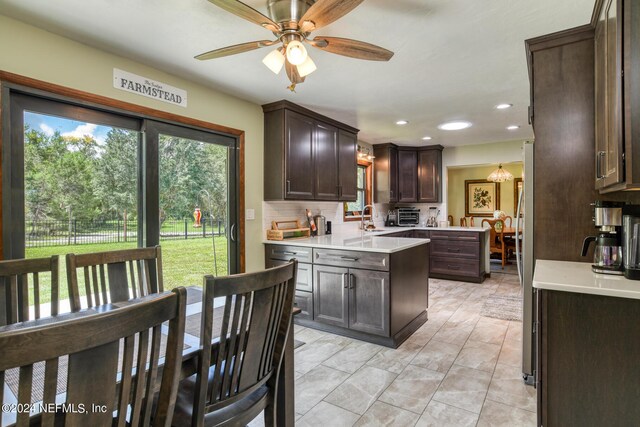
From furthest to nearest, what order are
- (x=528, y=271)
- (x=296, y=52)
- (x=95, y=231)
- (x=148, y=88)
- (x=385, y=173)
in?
(x=385, y=173) < (x=148, y=88) < (x=95, y=231) < (x=528, y=271) < (x=296, y=52)

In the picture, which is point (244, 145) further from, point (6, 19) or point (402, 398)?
point (402, 398)

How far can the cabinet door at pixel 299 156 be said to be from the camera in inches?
145

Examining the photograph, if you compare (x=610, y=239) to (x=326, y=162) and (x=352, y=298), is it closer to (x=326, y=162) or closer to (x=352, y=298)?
(x=352, y=298)

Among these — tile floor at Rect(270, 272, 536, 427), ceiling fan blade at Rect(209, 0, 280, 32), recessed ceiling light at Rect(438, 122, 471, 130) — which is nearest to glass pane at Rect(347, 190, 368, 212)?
recessed ceiling light at Rect(438, 122, 471, 130)

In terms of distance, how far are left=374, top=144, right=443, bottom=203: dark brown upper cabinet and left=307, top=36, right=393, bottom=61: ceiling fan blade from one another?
13.9ft

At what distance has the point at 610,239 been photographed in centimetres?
180

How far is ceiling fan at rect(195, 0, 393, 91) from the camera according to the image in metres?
1.50

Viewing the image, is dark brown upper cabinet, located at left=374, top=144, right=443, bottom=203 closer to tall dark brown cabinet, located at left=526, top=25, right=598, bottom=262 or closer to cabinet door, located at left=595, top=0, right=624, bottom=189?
tall dark brown cabinet, located at left=526, top=25, right=598, bottom=262

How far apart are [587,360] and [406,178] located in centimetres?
499

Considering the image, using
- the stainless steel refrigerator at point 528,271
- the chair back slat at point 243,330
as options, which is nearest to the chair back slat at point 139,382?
the chair back slat at point 243,330

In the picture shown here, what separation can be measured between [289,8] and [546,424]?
2.49 meters

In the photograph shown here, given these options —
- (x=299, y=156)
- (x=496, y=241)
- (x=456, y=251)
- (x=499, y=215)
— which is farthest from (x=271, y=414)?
(x=499, y=215)

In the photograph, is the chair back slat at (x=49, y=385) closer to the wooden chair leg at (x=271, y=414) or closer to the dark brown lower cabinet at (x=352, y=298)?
the wooden chair leg at (x=271, y=414)

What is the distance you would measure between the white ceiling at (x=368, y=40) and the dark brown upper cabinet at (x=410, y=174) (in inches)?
90.4
